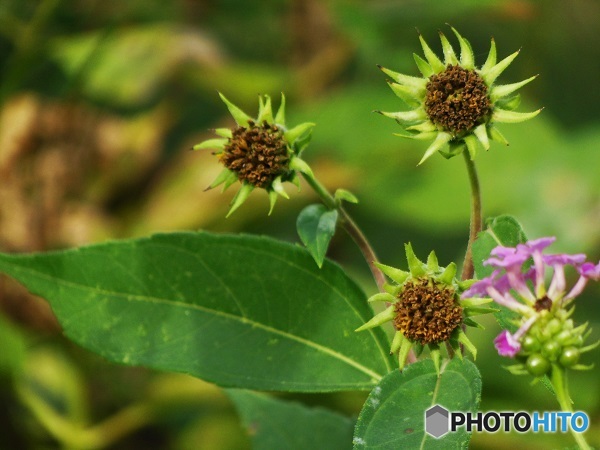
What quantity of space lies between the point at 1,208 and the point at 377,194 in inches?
38.1

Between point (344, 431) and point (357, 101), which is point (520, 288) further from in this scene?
point (357, 101)

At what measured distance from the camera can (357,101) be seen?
93.0 inches

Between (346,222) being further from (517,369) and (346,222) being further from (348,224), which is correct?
(517,369)

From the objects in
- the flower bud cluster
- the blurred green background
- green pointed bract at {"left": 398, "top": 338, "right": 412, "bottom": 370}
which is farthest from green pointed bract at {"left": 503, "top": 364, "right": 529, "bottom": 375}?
the blurred green background

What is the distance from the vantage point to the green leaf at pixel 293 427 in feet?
3.86

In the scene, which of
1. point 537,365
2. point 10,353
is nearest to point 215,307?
point 537,365

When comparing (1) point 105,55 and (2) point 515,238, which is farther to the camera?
(1) point 105,55

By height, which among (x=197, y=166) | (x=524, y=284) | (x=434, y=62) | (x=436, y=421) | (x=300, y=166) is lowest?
(x=436, y=421)

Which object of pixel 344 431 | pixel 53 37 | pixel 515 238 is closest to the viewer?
pixel 515 238

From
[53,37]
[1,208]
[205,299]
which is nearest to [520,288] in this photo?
[205,299]

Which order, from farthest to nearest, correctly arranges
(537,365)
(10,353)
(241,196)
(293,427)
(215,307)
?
(10,353)
(293,427)
(215,307)
(241,196)
(537,365)

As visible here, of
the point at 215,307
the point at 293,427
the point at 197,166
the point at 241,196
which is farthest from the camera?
the point at 197,166

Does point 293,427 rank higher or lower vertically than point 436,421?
higher

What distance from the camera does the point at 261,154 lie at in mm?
902
